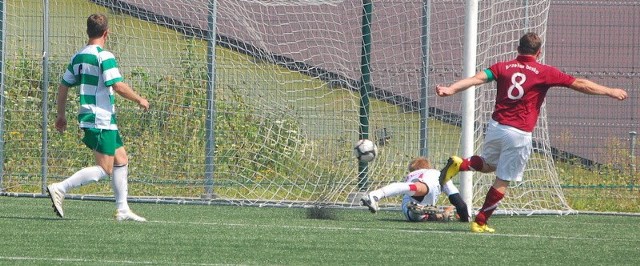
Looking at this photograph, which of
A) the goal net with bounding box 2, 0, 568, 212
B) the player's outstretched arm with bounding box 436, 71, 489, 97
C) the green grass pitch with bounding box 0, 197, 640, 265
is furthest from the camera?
the goal net with bounding box 2, 0, 568, 212

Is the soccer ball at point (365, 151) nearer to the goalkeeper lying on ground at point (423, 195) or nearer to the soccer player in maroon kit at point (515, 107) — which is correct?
the goalkeeper lying on ground at point (423, 195)

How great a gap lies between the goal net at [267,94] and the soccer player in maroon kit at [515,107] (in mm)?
1832

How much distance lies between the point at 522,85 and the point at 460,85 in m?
0.64

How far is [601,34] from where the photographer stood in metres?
14.2

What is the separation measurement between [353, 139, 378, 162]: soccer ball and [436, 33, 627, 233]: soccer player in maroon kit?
1734 mm

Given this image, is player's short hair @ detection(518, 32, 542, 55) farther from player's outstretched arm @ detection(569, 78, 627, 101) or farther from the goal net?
the goal net

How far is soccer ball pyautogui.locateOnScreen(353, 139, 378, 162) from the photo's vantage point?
12.1 m

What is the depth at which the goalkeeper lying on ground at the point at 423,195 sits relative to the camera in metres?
11.4

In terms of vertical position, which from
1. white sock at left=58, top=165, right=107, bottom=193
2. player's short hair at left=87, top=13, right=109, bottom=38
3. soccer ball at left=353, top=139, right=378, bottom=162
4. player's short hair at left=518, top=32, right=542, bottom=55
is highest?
player's short hair at left=87, top=13, right=109, bottom=38

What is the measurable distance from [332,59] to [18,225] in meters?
4.50

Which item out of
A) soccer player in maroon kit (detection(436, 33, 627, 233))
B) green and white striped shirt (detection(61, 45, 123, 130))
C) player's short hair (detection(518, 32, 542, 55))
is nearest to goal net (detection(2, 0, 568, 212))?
player's short hair (detection(518, 32, 542, 55))

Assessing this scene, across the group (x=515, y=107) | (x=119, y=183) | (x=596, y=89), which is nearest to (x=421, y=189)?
(x=515, y=107)

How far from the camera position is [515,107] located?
34.1ft

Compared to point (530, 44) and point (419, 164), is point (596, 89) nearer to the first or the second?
point (530, 44)
